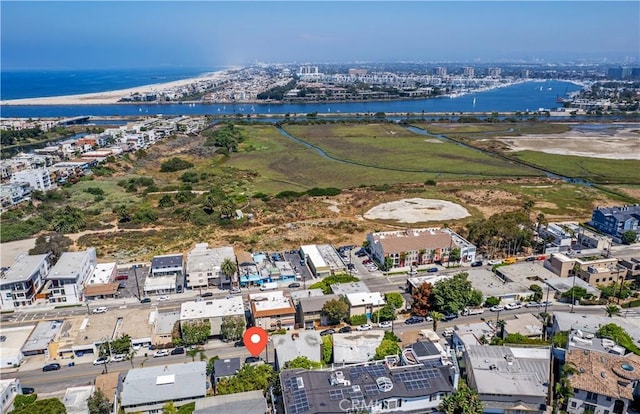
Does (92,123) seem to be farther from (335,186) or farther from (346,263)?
(346,263)

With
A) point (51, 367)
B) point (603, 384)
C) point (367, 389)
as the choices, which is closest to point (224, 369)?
point (367, 389)

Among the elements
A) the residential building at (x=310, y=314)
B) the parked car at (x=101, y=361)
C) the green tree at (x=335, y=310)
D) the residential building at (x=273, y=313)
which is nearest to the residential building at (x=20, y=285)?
the parked car at (x=101, y=361)

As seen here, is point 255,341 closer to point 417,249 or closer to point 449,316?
point 449,316

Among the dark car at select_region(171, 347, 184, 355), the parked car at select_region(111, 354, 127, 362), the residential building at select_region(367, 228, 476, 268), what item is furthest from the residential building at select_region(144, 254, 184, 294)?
the residential building at select_region(367, 228, 476, 268)

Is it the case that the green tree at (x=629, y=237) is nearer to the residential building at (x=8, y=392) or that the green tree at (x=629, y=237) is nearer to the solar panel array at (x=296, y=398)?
the solar panel array at (x=296, y=398)

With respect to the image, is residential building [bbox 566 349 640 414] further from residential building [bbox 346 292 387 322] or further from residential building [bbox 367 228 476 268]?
residential building [bbox 367 228 476 268]
